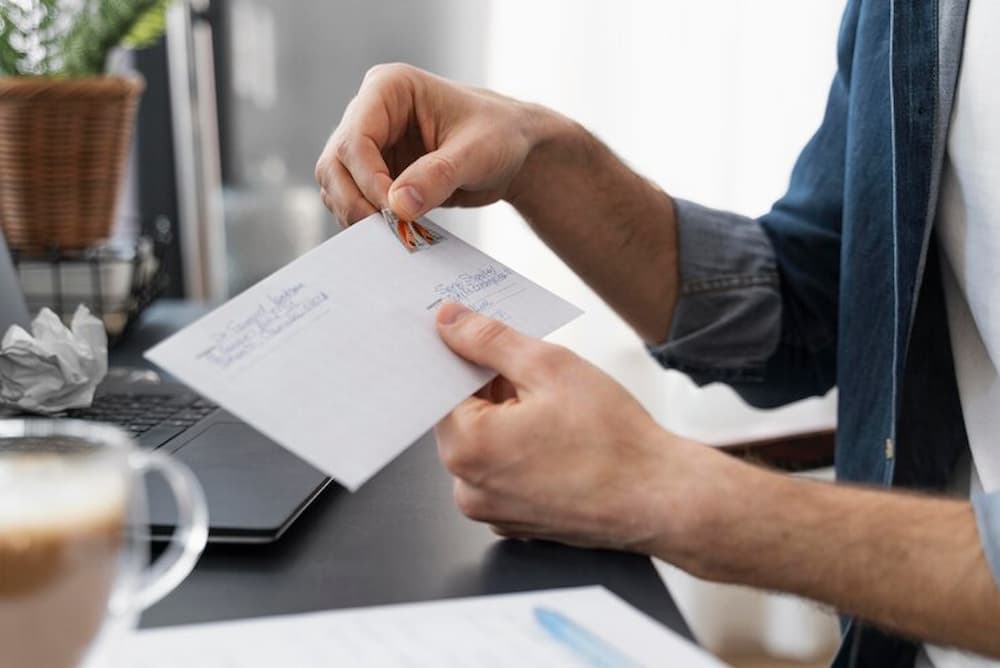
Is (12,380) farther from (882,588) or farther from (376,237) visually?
(882,588)

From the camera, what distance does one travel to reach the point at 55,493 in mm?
339

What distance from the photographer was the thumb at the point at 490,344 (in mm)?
549

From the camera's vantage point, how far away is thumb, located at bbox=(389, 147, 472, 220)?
65 cm

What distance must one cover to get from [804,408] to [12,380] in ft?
3.59

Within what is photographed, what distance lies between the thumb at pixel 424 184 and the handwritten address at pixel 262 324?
0.11m

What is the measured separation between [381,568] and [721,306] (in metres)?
0.50

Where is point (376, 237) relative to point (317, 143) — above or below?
above

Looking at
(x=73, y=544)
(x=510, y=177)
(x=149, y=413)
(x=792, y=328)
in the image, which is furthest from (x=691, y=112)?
(x=73, y=544)

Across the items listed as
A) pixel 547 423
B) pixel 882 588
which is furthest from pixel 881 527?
pixel 547 423

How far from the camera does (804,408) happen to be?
1549 millimetres

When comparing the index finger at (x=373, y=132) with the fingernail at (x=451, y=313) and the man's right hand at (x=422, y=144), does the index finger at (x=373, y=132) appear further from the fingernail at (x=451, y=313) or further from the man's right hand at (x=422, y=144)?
the fingernail at (x=451, y=313)

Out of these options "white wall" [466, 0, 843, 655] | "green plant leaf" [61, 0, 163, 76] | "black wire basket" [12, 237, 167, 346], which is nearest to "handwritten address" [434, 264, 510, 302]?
"black wire basket" [12, 237, 167, 346]

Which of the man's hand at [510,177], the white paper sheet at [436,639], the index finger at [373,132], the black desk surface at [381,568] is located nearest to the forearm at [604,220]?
the man's hand at [510,177]

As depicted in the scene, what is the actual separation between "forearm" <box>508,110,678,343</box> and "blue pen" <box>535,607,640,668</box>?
1.55 ft
